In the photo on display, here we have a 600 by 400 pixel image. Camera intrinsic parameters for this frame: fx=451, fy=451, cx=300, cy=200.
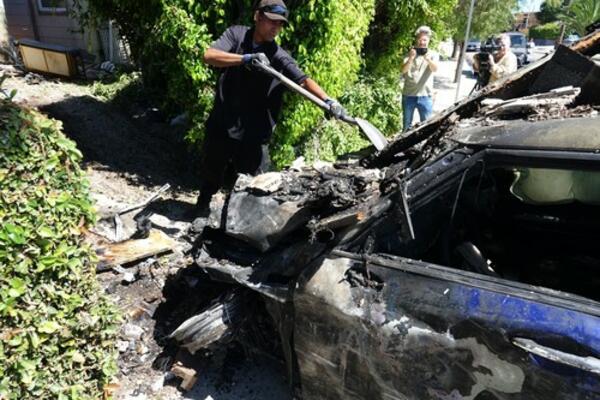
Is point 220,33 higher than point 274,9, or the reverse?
point 274,9

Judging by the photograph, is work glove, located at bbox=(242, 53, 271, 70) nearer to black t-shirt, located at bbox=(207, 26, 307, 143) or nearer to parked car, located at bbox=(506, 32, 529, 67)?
black t-shirt, located at bbox=(207, 26, 307, 143)

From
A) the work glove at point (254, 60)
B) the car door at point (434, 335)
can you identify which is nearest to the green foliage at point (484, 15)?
the work glove at point (254, 60)

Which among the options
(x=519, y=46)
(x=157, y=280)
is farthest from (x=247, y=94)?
(x=519, y=46)

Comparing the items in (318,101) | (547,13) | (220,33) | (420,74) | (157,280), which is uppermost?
(220,33)

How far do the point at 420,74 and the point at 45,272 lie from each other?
17.8ft

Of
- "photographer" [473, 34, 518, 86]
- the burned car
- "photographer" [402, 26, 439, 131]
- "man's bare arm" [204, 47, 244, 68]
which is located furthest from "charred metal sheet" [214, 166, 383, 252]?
"photographer" [473, 34, 518, 86]

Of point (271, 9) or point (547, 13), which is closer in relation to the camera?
point (271, 9)

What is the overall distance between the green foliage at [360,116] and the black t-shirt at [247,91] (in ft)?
5.36

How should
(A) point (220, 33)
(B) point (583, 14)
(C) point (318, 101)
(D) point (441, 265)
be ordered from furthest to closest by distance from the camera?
(B) point (583, 14)
(A) point (220, 33)
(C) point (318, 101)
(D) point (441, 265)

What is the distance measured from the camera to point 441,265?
7.44 ft

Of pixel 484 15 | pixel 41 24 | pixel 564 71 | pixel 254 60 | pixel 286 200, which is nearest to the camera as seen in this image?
pixel 286 200

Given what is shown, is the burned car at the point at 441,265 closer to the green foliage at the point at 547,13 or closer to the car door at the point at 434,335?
the car door at the point at 434,335

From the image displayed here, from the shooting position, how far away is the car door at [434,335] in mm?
1538

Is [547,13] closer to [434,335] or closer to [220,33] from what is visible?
[220,33]
